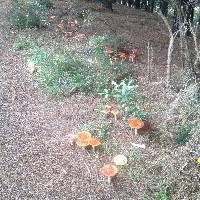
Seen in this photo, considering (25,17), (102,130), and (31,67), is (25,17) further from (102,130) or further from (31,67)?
(102,130)

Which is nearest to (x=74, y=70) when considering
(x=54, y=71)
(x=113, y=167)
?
(x=54, y=71)

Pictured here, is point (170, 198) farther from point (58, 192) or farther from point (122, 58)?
point (122, 58)

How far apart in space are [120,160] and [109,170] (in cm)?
26

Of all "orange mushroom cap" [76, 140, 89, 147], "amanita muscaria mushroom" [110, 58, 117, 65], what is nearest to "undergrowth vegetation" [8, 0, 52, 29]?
"amanita muscaria mushroom" [110, 58, 117, 65]

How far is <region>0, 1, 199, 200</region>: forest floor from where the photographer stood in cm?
412

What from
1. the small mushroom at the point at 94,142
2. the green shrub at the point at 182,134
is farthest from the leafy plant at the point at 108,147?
the green shrub at the point at 182,134

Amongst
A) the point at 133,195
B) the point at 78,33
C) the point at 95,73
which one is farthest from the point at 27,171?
the point at 78,33

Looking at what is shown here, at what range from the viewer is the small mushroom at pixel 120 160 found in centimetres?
433

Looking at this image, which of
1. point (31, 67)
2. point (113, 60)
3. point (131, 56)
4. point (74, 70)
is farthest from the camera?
point (131, 56)

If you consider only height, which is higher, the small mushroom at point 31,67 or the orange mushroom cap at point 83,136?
the small mushroom at point 31,67

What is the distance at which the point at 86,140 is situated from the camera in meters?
4.57

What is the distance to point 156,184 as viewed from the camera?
4152mm

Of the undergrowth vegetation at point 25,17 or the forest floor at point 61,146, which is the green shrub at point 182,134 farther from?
the undergrowth vegetation at point 25,17

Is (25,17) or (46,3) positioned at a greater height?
(46,3)
